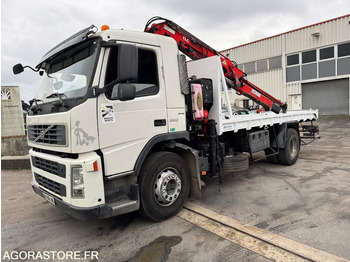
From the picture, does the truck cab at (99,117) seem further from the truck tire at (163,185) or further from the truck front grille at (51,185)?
the truck tire at (163,185)

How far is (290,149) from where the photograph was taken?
684 cm

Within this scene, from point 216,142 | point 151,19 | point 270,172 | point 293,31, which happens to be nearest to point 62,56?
point 151,19

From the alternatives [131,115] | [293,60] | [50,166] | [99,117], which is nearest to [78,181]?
[50,166]

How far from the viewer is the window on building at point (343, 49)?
1495cm

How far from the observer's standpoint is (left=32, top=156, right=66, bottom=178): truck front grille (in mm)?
2980

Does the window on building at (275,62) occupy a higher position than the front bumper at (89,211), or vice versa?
the window on building at (275,62)

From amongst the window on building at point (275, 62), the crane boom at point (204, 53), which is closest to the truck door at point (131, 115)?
the crane boom at point (204, 53)

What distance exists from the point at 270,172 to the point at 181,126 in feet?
11.3

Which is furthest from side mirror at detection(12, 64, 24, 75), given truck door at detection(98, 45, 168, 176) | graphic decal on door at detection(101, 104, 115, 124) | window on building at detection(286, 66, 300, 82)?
window on building at detection(286, 66, 300, 82)

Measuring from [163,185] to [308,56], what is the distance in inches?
663

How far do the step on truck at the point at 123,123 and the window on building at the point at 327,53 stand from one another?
1465cm

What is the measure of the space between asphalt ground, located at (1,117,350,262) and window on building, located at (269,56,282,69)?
46.1 ft

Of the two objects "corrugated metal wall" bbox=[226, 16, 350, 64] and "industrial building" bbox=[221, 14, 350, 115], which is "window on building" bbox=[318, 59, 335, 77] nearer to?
"industrial building" bbox=[221, 14, 350, 115]

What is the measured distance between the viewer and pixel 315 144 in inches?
412
